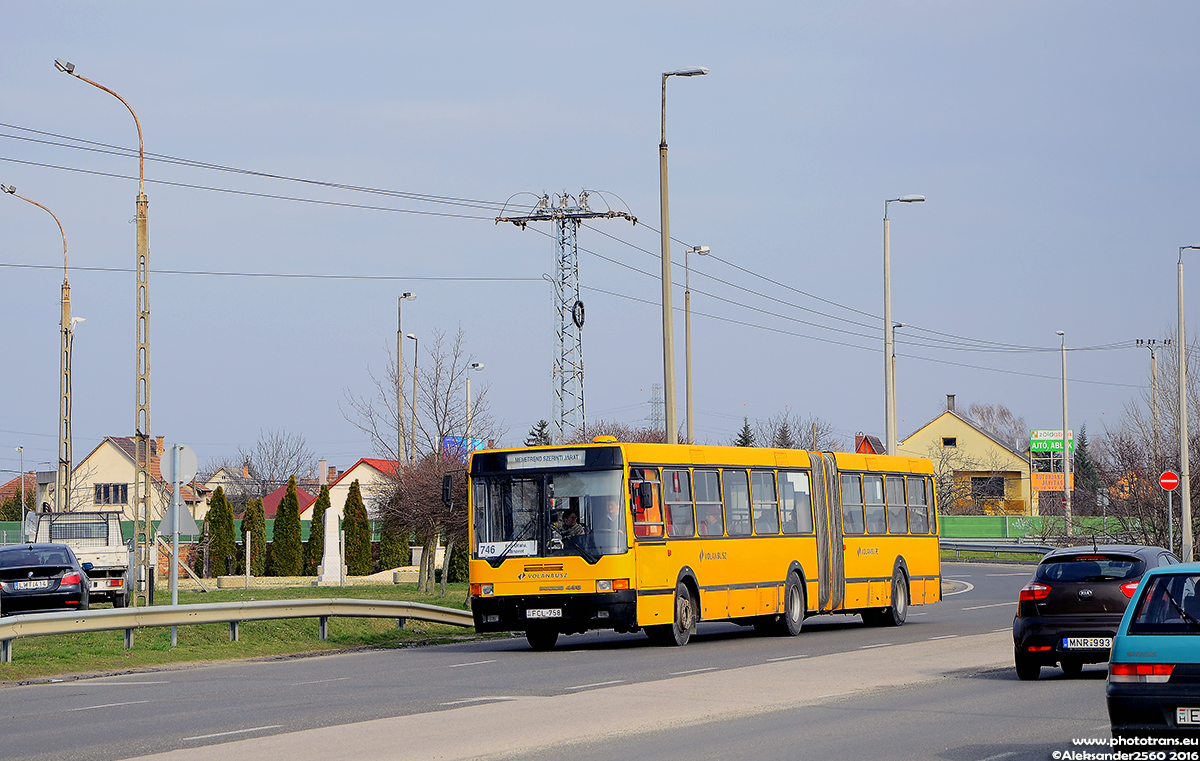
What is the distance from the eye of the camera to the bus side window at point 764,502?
25250mm

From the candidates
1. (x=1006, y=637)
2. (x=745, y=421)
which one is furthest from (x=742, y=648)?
(x=745, y=421)

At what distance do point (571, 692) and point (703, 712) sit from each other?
2328 mm

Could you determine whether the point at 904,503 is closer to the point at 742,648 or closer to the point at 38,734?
the point at 742,648

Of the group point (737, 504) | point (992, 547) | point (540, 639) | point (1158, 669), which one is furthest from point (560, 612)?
point (992, 547)

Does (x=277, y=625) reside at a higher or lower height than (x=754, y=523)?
lower

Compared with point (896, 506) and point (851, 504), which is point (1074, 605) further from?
point (896, 506)

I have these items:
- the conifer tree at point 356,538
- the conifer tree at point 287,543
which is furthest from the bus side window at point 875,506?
the conifer tree at point 287,543

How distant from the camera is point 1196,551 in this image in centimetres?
4678

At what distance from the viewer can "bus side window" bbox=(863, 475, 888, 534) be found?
93.6 feet

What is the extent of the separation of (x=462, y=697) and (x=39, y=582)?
1369cm

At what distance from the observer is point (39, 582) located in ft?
86.4

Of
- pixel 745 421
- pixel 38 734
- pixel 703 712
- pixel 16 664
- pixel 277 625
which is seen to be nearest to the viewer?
pixel 38 734

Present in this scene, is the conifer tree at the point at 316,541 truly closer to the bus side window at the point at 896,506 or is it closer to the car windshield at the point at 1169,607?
the bus side window at the point at 896,506

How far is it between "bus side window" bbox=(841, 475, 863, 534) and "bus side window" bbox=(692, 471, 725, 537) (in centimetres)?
410
